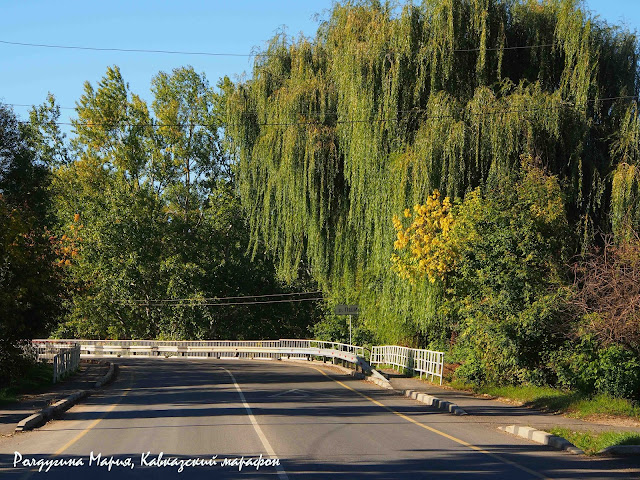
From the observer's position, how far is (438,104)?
25047mm

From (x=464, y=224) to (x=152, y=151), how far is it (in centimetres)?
5195

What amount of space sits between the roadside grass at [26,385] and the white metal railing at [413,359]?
12.8 m

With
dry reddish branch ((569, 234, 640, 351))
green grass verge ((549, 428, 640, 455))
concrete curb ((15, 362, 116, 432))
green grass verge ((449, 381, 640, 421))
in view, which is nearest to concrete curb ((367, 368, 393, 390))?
green grass verge ((449, 381, 640, 421))

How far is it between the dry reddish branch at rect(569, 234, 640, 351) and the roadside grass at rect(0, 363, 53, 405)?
15090 mm

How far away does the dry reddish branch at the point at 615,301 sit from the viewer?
17.4 m

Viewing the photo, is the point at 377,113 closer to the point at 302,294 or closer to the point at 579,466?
the point at 579,466

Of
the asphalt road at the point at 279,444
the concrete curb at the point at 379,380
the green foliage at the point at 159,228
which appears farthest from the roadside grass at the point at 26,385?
the green foliage at the point at 159,228

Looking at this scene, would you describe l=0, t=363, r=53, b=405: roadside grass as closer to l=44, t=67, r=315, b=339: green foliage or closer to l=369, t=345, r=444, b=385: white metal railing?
l=369, t=345, r=444, b=385: white metal railing

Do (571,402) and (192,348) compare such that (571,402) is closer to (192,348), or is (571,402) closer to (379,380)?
(379,380)

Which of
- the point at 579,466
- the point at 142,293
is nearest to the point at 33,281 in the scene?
the point at 579,466

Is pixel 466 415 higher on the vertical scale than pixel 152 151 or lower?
lower

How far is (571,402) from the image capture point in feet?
55.9

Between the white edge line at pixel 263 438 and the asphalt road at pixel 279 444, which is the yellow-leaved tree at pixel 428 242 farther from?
the white edge line at pixel 263 438

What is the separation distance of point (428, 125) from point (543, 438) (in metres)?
14.3
